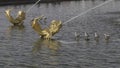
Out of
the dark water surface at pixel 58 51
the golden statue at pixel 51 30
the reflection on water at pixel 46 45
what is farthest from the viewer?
the golden statue at pixel 51 30

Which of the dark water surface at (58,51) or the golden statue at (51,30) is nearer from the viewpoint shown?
the dark water surface at (58,51)

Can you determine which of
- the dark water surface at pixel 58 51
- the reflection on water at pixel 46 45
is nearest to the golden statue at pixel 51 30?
the dark water surface at pixel 58 51

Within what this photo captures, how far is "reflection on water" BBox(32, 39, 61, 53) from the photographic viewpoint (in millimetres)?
39125

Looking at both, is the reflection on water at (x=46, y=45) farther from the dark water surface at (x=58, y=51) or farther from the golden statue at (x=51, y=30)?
the golden statue at (x=51, y=30)

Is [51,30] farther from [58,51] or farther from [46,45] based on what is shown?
[58,51]

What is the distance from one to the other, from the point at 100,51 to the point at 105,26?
21.7m

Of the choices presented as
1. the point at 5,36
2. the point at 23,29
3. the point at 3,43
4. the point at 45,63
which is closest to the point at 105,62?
the point at 45,63

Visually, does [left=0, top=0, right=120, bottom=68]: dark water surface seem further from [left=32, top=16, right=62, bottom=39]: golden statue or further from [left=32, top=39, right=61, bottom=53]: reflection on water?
[left=32, top=16, right=62, bottom=39]: golden statue

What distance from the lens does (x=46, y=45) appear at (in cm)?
4191

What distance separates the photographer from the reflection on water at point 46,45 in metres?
39.1

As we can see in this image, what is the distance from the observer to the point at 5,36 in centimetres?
4847

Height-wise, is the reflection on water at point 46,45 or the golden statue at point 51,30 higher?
the golden statue at point 51,30

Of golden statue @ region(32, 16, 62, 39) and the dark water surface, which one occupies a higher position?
golden statue @ region(32, 16, 62, 39)

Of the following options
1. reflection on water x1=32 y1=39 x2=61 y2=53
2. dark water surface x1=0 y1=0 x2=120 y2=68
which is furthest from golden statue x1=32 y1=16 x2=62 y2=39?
reflection on water x1=32 y1=39 x2=61 y2=53
